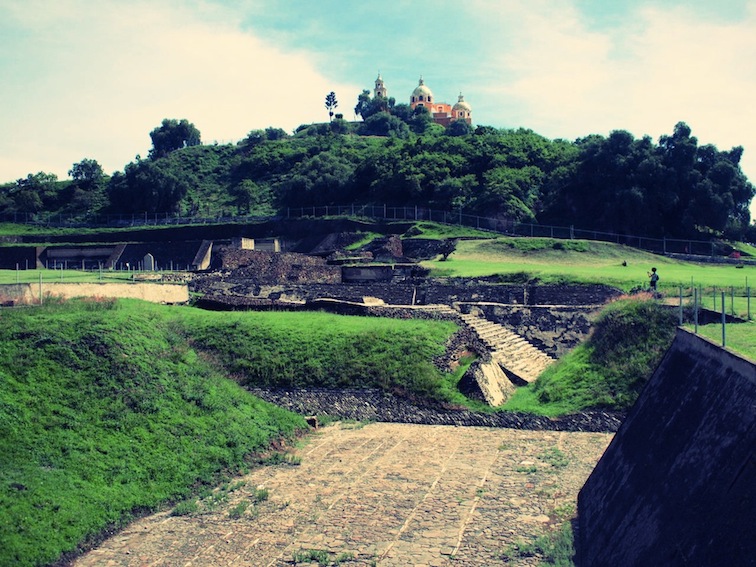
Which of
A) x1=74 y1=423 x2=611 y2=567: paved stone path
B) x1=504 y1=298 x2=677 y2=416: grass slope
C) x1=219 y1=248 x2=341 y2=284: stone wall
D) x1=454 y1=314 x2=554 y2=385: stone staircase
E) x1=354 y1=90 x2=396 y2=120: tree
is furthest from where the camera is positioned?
x1=354 y1=90 x2=396 y2=120: tree

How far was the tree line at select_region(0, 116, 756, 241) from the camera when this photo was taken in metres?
45.2

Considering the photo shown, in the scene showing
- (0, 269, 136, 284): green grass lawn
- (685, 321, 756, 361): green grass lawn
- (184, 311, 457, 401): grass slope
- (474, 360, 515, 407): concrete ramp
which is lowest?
(474, 360, 515, 407): concrete ramp

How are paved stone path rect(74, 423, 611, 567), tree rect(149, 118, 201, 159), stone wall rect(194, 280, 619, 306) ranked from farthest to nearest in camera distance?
tree rect(149, 118, 201, 159) < stone wall rect(194, 280, 619, 306) < paved stone path rect(74, 423, 611, 567)

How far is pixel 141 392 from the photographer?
15.9 m

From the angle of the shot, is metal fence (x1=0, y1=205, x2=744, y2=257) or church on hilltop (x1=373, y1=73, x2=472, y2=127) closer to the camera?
metal fence (x1=0, y1=205, x2=744, y2=257)

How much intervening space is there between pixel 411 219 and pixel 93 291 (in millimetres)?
31181

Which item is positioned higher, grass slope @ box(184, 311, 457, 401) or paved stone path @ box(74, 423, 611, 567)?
grass slope @ box(184, 311, 457, 401)

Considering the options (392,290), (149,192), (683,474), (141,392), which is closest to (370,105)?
(149,192)

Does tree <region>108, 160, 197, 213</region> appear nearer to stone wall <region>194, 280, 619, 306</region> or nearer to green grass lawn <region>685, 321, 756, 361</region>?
stone wall <region>194, 280, 619, 306</region>

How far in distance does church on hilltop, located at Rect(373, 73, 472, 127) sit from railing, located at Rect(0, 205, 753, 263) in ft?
153

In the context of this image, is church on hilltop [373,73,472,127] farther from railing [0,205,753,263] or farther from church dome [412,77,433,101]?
railing [0,205,753,263]

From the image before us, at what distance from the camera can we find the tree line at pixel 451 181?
45.2 m

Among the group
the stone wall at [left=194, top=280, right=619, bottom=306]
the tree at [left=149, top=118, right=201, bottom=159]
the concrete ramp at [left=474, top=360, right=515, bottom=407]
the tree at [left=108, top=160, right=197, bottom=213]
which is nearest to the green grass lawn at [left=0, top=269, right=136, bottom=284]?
the stone wall at [left=194, top=280, right=619, bottom=306]

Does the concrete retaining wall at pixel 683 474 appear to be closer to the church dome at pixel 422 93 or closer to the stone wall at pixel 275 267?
the stone wall at pixel 275 267
